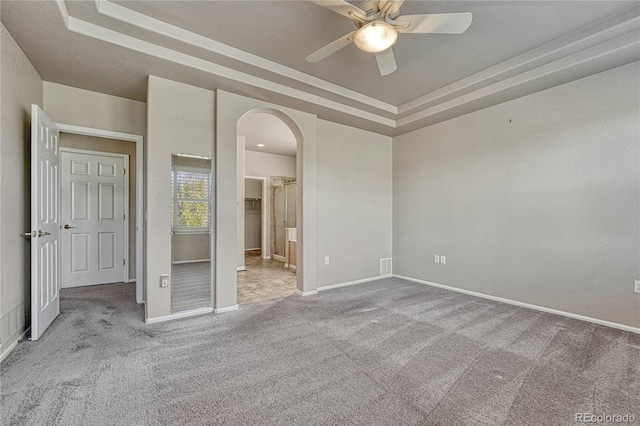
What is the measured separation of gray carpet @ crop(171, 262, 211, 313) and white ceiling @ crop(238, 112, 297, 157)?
7.91 ft

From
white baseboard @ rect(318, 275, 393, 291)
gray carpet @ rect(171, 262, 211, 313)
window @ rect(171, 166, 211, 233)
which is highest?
window @ rect(171, 166, 211, 233)

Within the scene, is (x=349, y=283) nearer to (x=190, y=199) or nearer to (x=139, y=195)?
(x=190, y=199)

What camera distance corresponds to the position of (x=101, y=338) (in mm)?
2473

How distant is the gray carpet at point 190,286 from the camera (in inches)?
119

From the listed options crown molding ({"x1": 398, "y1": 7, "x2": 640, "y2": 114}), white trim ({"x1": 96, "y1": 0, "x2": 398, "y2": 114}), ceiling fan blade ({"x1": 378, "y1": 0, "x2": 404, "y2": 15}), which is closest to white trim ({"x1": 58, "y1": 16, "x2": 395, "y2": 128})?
white trim ({"x1": 96, "y1": 0, "x2": 398, "y2": 114})

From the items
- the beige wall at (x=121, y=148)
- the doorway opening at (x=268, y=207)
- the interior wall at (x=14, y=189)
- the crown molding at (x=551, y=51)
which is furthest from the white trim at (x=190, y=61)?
the beige wall at (x=121, y=148)

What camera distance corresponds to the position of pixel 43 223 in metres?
2.57

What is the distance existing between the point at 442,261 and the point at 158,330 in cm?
394

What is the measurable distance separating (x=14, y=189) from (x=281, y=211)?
4.92 meters

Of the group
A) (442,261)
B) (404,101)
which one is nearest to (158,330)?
(442,261)

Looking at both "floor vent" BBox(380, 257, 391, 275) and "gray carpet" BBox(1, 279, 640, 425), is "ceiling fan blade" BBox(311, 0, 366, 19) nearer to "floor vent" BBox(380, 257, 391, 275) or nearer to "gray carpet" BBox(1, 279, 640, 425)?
"gray carpet" BBox(1, 279, 640, 425)

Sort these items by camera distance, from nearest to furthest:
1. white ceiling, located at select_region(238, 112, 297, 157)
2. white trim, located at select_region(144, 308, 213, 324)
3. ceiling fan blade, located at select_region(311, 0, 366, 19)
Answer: ceiling fan blade, located at select_region(311, 0, 366, 19)
white trim, located at select_region(144, 308, 213, 324)
white ceiling, located at select_region(238, 112, 297, 157)

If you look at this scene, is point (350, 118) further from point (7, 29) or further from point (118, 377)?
point (118, 377)

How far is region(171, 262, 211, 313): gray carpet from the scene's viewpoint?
3014mm
